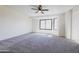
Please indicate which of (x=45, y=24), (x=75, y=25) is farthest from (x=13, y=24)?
(x=75, y=25)

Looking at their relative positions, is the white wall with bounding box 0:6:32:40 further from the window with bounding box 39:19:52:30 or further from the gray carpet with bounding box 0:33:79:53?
the window with bounding box 39:19:52:30

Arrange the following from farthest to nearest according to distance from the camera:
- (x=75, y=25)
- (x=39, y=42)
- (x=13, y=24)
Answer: (x=13, y=24) < (x=75, y=25) < (x=39, y=42)

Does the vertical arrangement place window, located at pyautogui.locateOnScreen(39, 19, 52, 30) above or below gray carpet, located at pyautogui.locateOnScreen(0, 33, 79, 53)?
above

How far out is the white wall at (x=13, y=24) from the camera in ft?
9.60

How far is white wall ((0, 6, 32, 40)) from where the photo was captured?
2926mm

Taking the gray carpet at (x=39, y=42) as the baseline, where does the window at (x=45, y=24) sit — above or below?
above

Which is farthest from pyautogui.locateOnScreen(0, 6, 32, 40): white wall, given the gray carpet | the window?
Answer: the window

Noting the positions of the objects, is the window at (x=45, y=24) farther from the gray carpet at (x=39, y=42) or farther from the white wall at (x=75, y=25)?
the white wall at (x=75, y=25)

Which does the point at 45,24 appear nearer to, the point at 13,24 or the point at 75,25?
the point at 75,25

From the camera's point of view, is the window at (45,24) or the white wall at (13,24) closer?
the window at (45,24)

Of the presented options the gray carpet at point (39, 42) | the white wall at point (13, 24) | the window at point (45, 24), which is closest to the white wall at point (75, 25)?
the gray carpet at point (39, 42)

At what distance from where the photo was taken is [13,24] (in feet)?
11.1

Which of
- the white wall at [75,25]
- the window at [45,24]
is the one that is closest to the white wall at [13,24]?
the window at [45,24]
